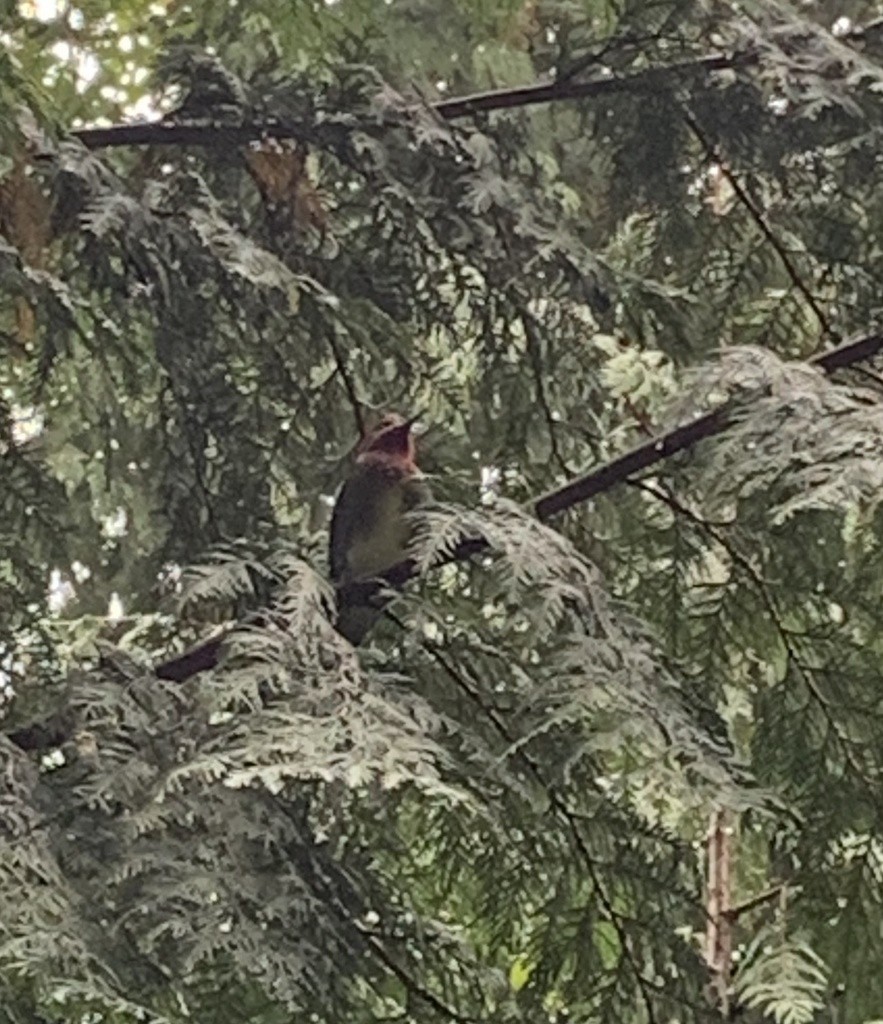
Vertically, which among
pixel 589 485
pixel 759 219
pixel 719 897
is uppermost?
pixel 759 219

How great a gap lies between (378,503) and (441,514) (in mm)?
1283

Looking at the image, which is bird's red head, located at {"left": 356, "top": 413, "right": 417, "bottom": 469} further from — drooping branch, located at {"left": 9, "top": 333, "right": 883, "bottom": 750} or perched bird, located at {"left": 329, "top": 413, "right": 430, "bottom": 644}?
drooping branch, located at {"left": 9, "top": 333, "right": 883, "bottom": 750}

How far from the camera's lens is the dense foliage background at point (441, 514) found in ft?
7.36

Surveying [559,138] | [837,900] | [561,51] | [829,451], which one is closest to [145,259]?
[561,51]

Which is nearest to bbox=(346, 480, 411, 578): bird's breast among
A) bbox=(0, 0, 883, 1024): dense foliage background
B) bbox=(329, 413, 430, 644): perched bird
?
bbox=(329, 413, 430, 644): perched bird

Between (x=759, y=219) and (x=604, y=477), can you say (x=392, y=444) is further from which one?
(x=604, y=477)

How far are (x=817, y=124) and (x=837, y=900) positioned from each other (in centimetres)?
129

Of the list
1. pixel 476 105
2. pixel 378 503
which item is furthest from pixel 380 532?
pixel 476 105

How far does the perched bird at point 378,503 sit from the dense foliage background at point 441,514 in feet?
0.22

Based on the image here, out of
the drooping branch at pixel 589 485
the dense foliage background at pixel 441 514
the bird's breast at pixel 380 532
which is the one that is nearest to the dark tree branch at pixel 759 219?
the dense foliage background at pixel 441 514

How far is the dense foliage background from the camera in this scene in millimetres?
2244

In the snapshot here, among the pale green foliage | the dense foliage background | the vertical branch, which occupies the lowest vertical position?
the vertical branch

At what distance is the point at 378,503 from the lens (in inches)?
150

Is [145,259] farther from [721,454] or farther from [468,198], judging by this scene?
[721,454]
